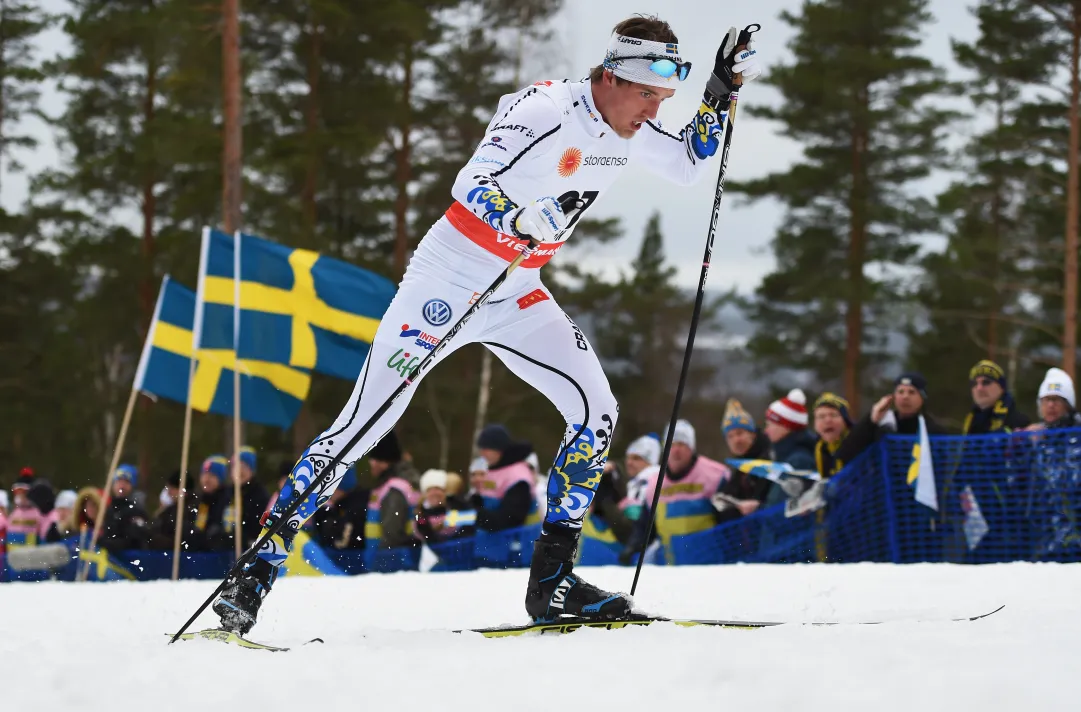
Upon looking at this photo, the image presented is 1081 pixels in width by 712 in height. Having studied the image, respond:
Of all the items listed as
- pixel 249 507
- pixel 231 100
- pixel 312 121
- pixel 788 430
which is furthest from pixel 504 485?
pixel 312 121

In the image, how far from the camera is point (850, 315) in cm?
2598

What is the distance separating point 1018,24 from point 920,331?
9.53 metres

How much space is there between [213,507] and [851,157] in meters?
20.4

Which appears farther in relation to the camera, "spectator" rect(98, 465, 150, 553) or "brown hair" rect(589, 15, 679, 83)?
"spectator" rect(98, 465, 150, 553)

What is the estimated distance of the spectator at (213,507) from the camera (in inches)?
357

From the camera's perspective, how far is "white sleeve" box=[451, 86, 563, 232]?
3.77m

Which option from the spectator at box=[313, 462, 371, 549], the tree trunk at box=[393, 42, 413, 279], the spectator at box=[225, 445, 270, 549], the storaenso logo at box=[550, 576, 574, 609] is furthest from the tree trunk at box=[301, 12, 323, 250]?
the storaenso logo at box=[550, 576, 574, 609]

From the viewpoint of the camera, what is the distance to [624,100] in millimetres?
4047

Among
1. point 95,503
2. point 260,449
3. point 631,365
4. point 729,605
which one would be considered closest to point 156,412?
point 260,449

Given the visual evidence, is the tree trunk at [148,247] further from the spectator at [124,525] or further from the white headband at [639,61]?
the white headband at [639,61]

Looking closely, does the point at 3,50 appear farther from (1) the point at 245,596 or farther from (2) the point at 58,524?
(1) the point at 245,596

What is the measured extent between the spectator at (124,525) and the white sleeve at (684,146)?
624 cm

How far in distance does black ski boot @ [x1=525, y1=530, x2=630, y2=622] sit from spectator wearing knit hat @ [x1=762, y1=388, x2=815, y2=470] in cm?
392

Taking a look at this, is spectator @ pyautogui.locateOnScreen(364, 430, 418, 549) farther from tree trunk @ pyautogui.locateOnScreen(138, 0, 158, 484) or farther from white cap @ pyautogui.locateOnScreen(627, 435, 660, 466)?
tree trunk @ pyautogui.locateOnScreen(138, 0, 158, 484)
